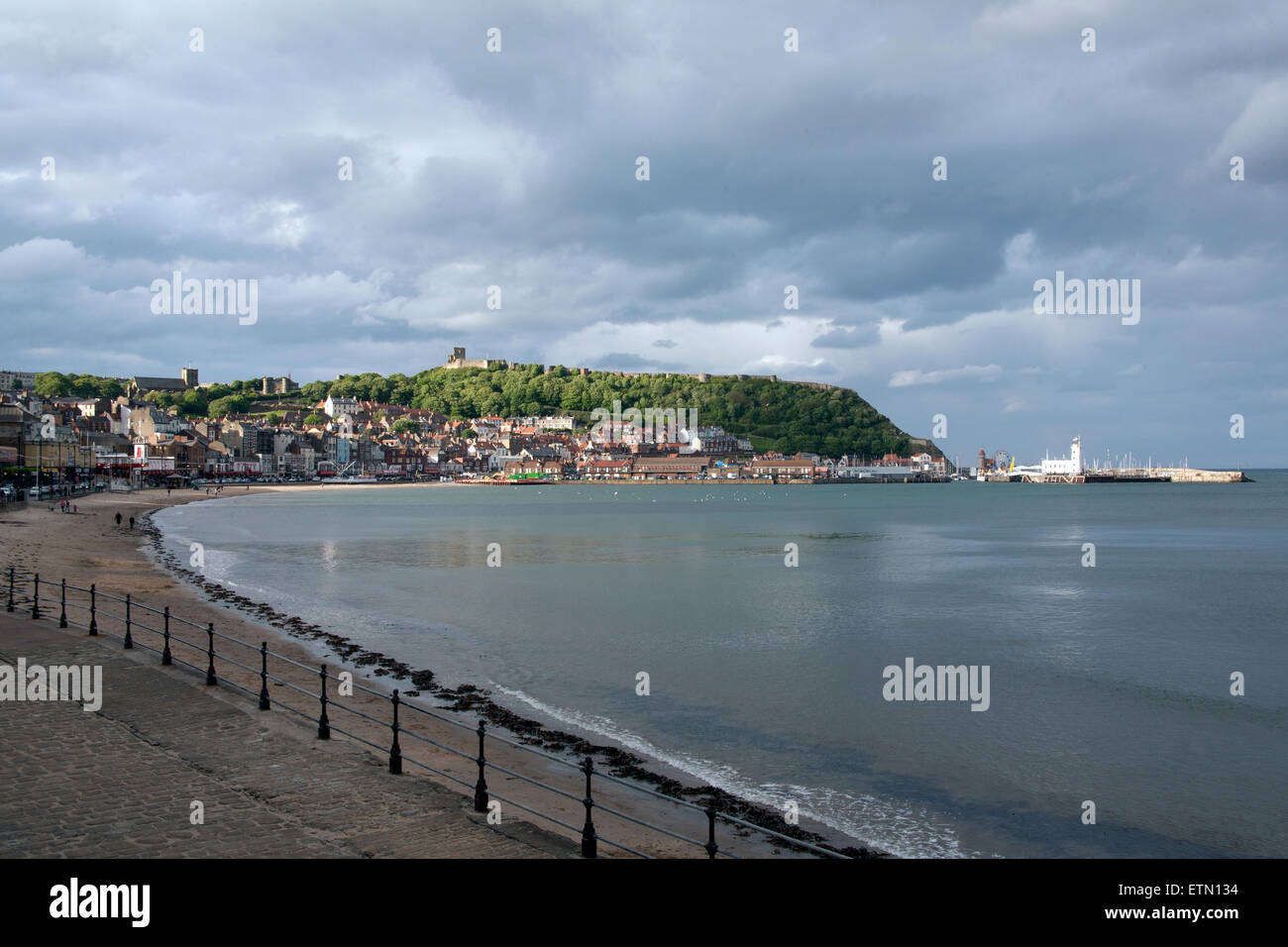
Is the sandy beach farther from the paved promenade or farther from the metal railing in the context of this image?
the paved promenade

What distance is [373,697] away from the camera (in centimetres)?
1503

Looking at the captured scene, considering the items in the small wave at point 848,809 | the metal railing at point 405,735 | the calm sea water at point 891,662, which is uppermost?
the metal railing at point 405,735

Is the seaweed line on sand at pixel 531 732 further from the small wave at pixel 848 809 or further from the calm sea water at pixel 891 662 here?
the calm sea water at pixel 891 662

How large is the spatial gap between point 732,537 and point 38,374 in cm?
20382

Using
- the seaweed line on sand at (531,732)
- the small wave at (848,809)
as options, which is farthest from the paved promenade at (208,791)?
the small wave at (848,809)

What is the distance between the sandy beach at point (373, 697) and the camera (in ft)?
32.2

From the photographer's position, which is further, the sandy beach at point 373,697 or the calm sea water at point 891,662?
the calm sea water at point 891,662

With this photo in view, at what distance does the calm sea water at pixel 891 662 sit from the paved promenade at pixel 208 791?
192 inches

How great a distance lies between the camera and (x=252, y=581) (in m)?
32.6

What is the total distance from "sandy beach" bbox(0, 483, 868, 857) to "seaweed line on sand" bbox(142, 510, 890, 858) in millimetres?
34

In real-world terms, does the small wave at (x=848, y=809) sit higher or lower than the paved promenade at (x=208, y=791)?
lower

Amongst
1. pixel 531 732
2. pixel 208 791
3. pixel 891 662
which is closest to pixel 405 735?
pixel 531 732
